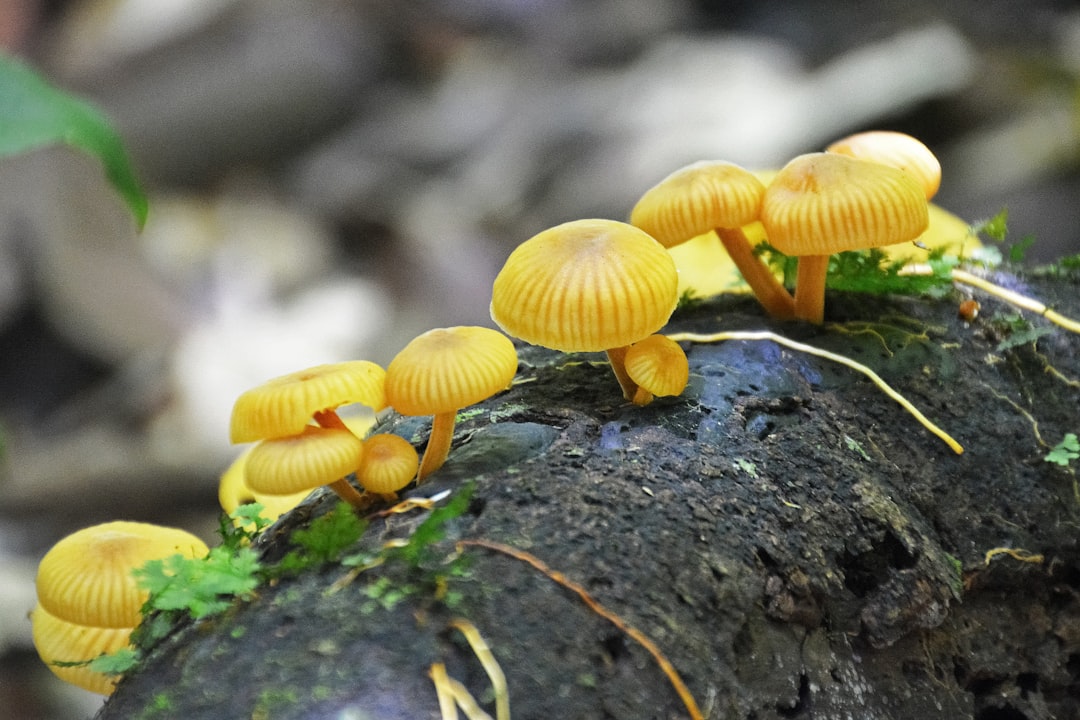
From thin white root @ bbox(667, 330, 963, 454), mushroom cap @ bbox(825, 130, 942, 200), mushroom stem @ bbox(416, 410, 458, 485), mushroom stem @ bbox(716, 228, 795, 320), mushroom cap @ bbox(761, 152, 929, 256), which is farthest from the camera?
mushroom cap @ bbox(825, 130, 942, 200)

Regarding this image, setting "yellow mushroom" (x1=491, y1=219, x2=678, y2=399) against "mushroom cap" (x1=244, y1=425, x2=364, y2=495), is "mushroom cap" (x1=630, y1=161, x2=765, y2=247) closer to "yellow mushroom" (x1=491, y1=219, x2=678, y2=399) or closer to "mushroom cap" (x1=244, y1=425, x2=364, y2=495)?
"yellow mushroom" (x1=491, y1=219, x2=678, y2=399)

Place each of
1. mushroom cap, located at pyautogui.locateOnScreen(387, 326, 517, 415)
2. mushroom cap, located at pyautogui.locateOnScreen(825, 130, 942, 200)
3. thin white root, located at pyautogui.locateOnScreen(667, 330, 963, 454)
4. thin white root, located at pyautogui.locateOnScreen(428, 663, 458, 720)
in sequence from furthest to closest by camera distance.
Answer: mushroom cap, located at pyautogui.locateOnScreen(825, 130, 942, 200)
thin white root, located at pyautogui.locateOnScreen(667, 330, 963, 454)
mushroom cap, located at pyautogui.locateOnScreen(387, 326, 517, 415)
thin white root, located at pyautogui.locateOnScreen(428, 663, 458, 720)

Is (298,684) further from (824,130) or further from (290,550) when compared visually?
(824,130)

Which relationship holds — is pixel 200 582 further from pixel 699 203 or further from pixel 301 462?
pixel 699 203

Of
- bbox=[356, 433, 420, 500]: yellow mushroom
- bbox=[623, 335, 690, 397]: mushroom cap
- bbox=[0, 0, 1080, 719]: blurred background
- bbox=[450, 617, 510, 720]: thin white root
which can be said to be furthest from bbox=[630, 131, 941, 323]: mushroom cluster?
bbox=[0, 0, 1080, 719]: blurred background

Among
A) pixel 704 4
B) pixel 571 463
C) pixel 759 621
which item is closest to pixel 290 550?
pixel 571 463

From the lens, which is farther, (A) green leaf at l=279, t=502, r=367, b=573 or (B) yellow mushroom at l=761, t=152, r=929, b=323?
(B) yellow mushroom at l=761, t=152, r=929, b=323

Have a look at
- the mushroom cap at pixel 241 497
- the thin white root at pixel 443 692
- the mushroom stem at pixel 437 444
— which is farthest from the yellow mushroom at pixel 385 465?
the mushroom cap at pixel 241 497
